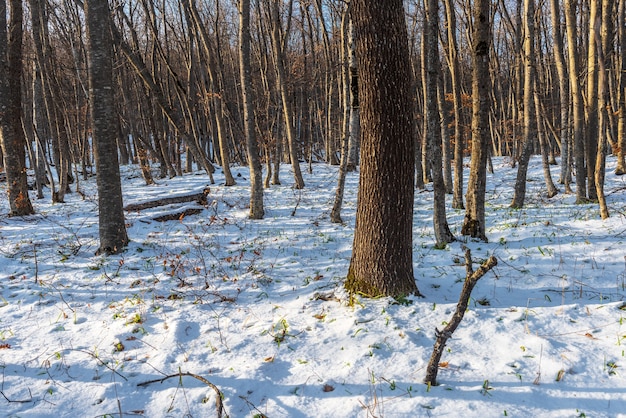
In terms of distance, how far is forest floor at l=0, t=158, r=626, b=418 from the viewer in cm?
318

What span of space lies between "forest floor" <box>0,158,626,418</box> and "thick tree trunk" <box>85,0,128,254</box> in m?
0.60

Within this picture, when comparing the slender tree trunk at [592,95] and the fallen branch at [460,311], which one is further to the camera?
the slender tree trunk at [592,95]

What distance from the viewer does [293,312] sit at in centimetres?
460

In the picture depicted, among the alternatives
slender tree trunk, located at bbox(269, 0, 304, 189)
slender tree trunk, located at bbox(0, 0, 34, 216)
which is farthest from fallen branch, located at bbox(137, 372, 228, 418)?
slender tree trunk, located at bbox(269, 0, 304, 189)

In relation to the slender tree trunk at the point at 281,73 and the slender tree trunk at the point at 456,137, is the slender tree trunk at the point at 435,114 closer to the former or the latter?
the slender tree trunk at the point at 456,137

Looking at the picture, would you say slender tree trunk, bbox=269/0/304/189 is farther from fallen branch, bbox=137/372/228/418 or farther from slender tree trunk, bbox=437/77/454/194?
fallen branch, bbox=137/372/228/418

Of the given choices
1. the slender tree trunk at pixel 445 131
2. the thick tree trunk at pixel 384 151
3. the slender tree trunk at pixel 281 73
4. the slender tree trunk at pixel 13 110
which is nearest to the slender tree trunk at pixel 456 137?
the slender tree trunk at pixel 445 131

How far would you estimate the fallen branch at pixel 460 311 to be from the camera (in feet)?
9.46

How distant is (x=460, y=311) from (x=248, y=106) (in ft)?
24.5

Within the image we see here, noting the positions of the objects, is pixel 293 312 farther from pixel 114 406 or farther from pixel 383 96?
pixel 383 96

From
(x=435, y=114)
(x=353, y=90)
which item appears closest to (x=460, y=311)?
(x=435, y=114)

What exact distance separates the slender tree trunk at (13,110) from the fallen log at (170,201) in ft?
8.54

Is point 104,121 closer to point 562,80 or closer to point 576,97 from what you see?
point 576,97

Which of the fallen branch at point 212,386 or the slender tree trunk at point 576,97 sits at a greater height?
the slender tree trunk at point 576,97
